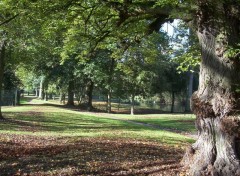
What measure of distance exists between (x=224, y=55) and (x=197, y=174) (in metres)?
2.70

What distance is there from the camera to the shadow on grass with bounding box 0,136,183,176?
8.55m

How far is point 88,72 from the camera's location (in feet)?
134

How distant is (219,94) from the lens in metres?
7.66

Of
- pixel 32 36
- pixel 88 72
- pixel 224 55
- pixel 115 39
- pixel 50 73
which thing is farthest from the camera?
pixel 50 73

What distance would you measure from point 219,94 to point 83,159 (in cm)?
436

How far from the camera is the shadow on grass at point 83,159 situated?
8555 mm

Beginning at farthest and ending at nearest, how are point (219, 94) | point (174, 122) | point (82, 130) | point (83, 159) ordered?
point (174, 122)
point (82, 130)
point (83, 159)
point (219, 94)

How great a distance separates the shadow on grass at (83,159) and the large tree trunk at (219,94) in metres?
1.20

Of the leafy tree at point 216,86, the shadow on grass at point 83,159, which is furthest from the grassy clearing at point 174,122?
the leafy tree at point 216,86

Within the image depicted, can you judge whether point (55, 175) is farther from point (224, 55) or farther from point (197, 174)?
point (224, 55)

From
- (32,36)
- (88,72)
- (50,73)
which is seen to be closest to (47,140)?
(32,36)

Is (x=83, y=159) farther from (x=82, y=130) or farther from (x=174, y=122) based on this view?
(x=174, y=122)

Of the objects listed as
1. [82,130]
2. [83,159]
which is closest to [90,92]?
[82,130]

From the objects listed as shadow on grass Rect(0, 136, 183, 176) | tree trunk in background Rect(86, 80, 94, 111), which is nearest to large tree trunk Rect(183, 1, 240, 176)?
shadow on grass Rect(0, 136, 183, 176)
